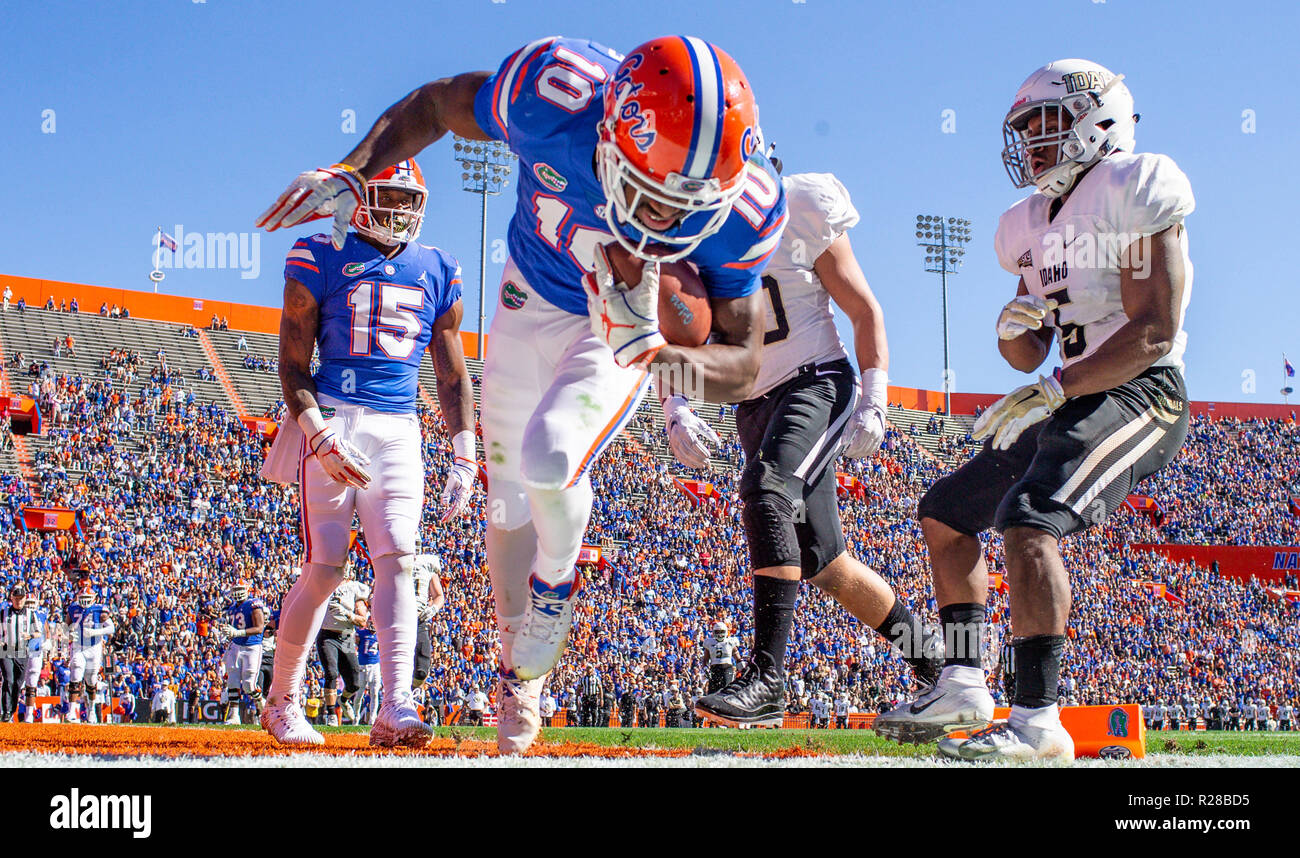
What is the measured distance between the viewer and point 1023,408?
165 inches

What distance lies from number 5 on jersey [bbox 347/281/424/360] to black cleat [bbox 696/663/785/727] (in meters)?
2.29

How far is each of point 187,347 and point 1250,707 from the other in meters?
32.3

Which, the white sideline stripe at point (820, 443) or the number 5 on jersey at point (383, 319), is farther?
the number 5 on jersey at point (383, 319)

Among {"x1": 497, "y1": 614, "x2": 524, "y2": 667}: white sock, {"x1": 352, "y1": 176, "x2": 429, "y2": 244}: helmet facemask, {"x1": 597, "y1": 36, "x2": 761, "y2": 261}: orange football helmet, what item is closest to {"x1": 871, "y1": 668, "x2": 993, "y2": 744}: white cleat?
{"x1": 497, "y1": 614, "x2": 524, "y2": 667}: white sock

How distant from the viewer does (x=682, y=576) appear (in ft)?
92.3

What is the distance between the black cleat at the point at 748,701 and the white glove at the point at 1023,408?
128 centimetres

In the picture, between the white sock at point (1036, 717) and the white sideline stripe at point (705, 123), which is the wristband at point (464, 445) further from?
the white sock at point (1036, 717)

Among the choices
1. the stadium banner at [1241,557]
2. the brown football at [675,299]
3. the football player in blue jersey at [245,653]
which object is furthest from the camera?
the stadium banner at [1241,557]

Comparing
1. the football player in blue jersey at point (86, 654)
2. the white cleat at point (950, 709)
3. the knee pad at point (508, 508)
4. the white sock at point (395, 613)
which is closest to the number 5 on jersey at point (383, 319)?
the white sock at point (395, 613)

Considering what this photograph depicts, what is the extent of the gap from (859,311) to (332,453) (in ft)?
7.87

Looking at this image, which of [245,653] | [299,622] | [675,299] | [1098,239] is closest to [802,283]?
[1098,239]

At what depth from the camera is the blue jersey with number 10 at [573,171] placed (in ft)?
12.5

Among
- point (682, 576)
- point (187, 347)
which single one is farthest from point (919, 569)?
point (187, 347)
